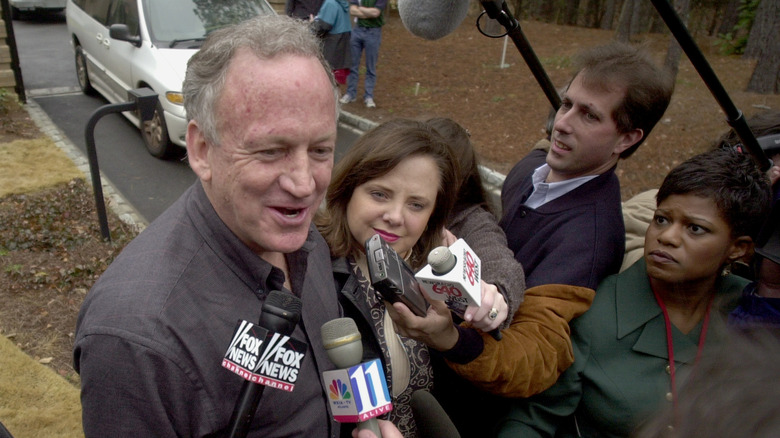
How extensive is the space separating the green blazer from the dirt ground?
4.33ft

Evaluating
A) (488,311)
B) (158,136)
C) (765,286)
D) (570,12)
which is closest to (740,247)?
(765,286)

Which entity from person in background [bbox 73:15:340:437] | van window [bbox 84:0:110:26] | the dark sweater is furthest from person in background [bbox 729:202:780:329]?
van window [bbox 84:0:110:26]

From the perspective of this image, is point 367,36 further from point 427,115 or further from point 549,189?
point 549,189

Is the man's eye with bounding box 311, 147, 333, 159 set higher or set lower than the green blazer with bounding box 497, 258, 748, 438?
higher

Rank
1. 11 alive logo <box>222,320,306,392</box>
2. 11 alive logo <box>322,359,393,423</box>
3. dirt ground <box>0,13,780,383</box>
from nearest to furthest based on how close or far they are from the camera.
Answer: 11 alive logo <box>222,320,306,392</box>
11 alive logo <box>322,359,393,423</box>
dirt ground <box>0,13,780,383</box>

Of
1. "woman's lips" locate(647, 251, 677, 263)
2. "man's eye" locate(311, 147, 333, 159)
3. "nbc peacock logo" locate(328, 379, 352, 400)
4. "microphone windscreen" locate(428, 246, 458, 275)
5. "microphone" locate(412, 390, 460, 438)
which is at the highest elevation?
"man's eye" locate(311, 147, 333, 159)

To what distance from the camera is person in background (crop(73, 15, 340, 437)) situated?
4.28 ft

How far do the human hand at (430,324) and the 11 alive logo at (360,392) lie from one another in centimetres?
21

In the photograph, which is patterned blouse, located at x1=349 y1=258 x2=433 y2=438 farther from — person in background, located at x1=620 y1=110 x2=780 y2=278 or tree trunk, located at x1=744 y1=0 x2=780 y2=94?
tree trunk, located at x1=744 y1=0 x2=780 y2=94

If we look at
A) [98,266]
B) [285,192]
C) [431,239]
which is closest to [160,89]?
[98,266]

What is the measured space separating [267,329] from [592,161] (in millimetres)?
1683

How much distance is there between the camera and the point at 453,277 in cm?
157

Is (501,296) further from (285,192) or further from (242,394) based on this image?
(242,394)

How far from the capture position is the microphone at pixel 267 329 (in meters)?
1.27
